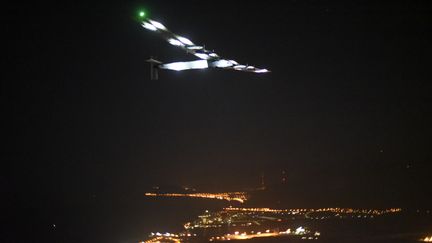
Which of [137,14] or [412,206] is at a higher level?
[137,14]

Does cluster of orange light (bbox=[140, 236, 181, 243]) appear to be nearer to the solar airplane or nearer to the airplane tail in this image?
the airplane tail

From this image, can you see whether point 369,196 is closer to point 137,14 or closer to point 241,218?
point 241,218

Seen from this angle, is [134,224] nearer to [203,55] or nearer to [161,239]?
[161,239]

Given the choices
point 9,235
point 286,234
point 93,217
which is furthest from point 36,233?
point 286,234

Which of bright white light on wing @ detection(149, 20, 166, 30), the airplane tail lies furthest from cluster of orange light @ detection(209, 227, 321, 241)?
bright white light on wing @ detection(149, 20, 166, 30)

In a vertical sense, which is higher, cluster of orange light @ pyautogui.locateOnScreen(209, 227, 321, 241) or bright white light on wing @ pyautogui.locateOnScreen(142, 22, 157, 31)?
bright white light on wing @ pyautogui.locateOnScreen(142, 22, 157, 31)

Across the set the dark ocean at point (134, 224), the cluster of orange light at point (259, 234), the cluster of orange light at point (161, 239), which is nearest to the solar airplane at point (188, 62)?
the dark ocean at point (134, 224)

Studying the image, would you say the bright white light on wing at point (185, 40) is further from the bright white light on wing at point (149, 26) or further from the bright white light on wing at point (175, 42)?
the bright white light on wing at point (149, 26)

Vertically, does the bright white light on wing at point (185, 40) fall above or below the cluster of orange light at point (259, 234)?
above
